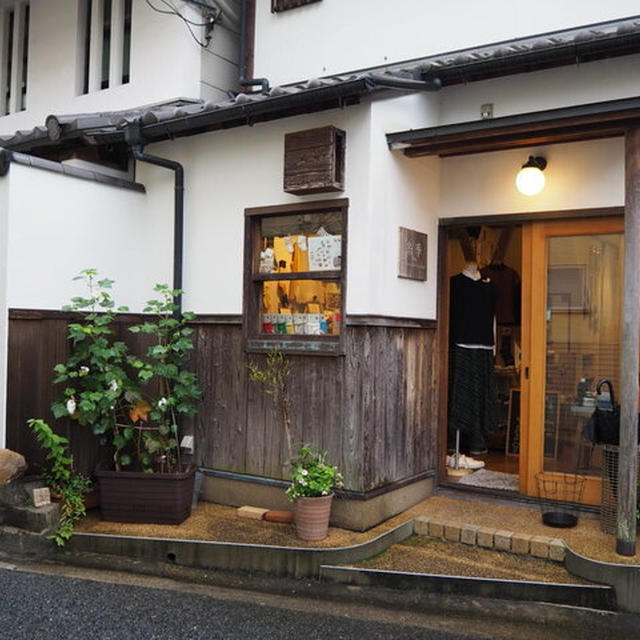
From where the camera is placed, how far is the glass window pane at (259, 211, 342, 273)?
18.8 ft

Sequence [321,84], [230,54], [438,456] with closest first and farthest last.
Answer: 1. [321,84]
2. [438,456]
3. [230,54]

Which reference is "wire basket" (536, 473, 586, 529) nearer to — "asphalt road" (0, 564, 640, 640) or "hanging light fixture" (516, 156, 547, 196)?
"asphalt road" (0, 564, 640, 640)

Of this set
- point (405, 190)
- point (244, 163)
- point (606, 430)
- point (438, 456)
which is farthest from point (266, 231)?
point (606, 430)

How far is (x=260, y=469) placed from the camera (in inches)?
238

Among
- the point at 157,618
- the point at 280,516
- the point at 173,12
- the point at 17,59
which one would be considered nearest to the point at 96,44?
the point at 173,12

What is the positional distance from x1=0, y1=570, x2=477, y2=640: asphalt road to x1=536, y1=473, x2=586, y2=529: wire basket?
2094 mm

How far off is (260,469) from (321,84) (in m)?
3.33

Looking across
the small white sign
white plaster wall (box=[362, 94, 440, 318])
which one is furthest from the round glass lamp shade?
the small white sign

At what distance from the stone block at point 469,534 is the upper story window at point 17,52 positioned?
835cm

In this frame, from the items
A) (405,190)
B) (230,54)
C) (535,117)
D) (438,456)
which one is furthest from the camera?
(230,54)

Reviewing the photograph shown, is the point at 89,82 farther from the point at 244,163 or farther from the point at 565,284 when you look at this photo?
the point at 565,284

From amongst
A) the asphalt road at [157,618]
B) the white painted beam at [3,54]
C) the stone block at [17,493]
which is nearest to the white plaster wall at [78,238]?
the stone block at [17,493]

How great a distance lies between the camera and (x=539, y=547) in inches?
198

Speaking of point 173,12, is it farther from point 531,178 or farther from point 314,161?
point 531,178
